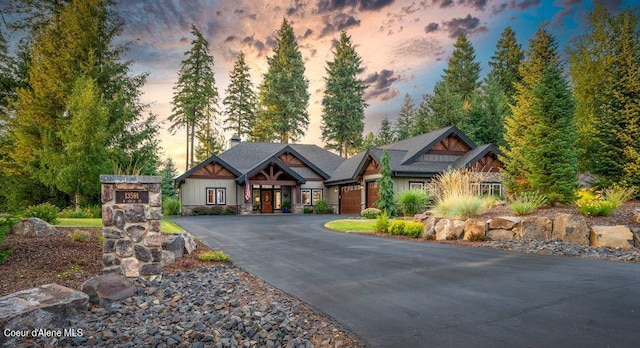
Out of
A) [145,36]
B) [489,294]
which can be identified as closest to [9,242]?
[489,294]

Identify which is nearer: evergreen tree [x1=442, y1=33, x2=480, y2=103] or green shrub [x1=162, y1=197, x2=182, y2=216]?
green shrub [x1=162, y1=197, x2=182, y2=216]

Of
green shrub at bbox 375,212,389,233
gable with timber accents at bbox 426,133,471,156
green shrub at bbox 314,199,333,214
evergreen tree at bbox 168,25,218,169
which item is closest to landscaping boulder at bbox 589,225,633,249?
green shrub at bbox 375,212,389,233

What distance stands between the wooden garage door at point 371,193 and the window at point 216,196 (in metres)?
11.2

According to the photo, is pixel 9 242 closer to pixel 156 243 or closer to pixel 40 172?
pixel 156 243

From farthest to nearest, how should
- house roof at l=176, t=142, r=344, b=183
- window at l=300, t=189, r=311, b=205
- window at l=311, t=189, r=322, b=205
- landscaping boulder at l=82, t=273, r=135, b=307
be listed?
window at l=311, t=189, r=322, b=205 < window at l=300, t=189, r=311, b=205 < house roof at l=176, t=142, r=344, b=183 < landscaping boulder at l=82, t=273, r=135, b=307

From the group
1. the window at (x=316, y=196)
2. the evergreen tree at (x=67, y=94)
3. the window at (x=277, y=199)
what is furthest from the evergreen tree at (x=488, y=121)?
the evergreen tree at (x=67, y=94)

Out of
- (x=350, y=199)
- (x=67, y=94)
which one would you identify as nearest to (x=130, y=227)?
(x=67, y=94)

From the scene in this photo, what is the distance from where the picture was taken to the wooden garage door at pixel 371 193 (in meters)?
23.0

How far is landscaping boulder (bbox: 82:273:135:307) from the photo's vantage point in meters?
4.44

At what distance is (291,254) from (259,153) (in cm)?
2536

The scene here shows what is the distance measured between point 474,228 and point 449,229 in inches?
28.7

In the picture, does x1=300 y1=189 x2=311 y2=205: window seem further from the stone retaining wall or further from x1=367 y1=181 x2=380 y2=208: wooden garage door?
the stone retaining wall

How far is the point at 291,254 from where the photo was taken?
8094 millimetres

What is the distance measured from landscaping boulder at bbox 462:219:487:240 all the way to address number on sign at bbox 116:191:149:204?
8.32 m
